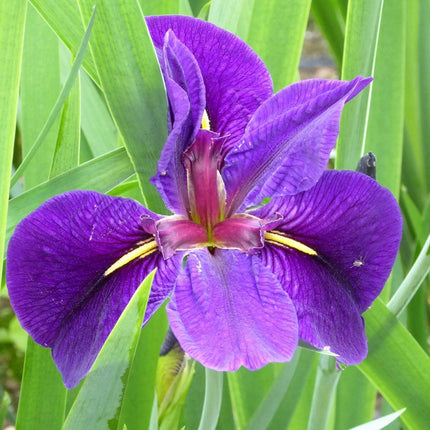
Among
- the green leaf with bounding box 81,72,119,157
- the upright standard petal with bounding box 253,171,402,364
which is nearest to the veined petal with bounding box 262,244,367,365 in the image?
the upright standard petal with bounding box 253,171,402,364

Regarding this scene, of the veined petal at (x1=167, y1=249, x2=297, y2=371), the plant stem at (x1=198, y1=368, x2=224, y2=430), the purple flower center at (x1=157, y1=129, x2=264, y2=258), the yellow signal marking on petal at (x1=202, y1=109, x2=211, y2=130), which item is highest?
the yellow signal marking on petal at (x1=202, y1=109, x2=211, y2=130)

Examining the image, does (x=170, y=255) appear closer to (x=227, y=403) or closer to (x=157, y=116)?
(x=157, y=116)

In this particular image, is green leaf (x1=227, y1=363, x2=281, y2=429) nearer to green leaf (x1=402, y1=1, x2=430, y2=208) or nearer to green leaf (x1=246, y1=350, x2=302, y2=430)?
green leaf (x1=246, y1=350, x2=302, y2=430)

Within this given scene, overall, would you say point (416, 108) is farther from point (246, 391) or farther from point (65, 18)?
point (65, 18)

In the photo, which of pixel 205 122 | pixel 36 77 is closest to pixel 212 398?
pixel 205 122

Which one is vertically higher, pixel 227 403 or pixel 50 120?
pixel 50 120

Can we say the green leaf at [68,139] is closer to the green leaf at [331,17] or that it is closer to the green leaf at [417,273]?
the green leaf at [417,273]

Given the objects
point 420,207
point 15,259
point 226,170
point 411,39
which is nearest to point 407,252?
point 420,207
